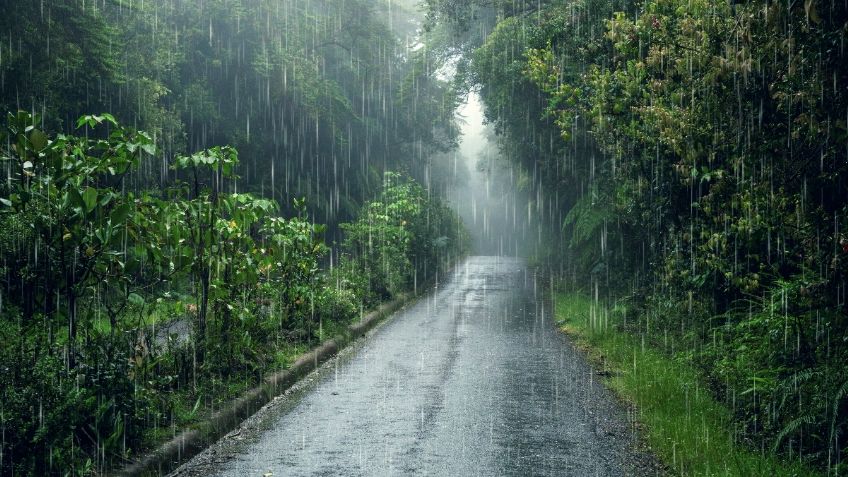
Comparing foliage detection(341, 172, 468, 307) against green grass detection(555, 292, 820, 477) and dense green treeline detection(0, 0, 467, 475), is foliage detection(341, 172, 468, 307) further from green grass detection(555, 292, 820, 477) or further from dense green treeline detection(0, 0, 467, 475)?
green grass detection(555, 292, 820, 477)

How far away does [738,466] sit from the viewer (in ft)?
17.3

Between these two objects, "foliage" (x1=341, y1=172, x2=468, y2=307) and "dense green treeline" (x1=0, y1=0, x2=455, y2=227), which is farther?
"foliage" (x1=341, y1=172, x2=468, y2=307)

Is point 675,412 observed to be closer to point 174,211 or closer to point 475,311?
point 174,211

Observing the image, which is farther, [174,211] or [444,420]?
[444,420]

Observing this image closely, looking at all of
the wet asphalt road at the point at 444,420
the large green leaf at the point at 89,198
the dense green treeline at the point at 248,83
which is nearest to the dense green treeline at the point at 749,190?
the wet asphalt road at the point at 444,420

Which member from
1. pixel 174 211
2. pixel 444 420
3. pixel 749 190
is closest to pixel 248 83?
pixel 174 211

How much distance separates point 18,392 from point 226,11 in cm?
2352

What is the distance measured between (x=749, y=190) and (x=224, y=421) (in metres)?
5.58

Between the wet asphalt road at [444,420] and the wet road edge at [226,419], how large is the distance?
15 cm

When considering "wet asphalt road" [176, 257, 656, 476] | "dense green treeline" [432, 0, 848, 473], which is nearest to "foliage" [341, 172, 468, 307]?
"wet asphalt road" [176, 257, 656, 476]

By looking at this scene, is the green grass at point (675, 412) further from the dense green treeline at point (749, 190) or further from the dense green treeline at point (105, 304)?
the dense green treeline at point (105, 304)

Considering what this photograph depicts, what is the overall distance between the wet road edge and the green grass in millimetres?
4107

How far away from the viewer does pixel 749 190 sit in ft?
21.9

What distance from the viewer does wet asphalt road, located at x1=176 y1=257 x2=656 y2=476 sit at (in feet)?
19.5
